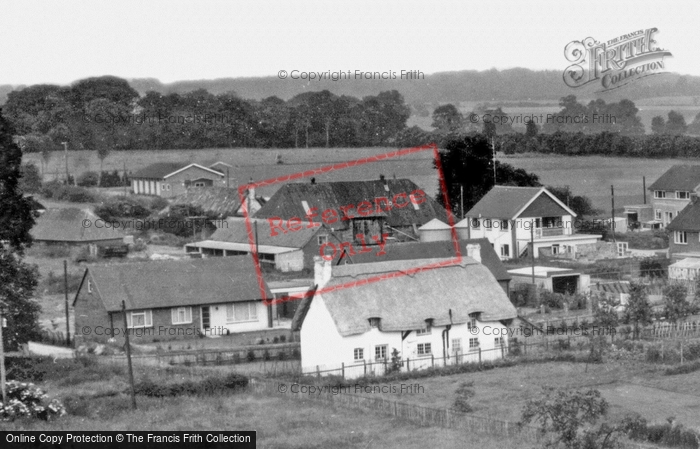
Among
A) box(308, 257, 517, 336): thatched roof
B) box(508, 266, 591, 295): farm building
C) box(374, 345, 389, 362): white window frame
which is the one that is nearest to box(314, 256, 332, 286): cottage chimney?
box(308, 257, 517, 336): thatched roof

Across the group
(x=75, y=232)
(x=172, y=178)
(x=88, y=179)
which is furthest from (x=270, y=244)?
(x=88, y=179)

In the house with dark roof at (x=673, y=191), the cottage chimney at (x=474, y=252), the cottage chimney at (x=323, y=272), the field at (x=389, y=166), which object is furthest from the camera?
the field at (x=389, y=166)

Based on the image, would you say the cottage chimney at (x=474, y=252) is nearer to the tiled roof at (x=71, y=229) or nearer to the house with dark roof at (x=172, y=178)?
the tiled roof at (x=71, y=229)

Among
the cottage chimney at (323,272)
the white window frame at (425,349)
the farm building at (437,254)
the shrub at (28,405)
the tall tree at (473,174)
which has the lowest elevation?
the white window frame at (425,349)

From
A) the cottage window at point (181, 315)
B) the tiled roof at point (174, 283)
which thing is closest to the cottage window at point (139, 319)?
the tiled roof at point (174, 283)

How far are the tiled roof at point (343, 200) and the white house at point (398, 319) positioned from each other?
2631 cm

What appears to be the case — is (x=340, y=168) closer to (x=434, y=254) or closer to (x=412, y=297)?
(x=434, y=254)

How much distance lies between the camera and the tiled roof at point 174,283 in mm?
44469

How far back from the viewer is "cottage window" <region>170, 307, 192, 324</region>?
44.8 m

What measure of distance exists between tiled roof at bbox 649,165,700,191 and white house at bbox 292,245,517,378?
29850 mm

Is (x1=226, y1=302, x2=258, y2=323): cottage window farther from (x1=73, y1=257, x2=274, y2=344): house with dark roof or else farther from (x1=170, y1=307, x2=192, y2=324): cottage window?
(x1=170, y1=307, x2=192, y2=324): cottage window

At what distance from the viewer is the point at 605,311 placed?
4069 centimetres

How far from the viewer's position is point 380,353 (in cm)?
3756

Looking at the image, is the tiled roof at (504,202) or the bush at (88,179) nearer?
the tiled roof at (504,202)
